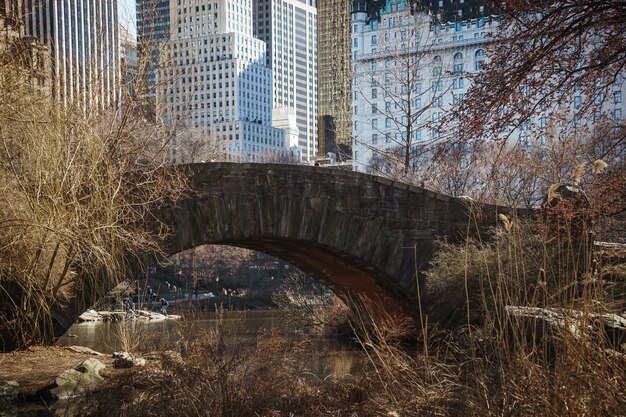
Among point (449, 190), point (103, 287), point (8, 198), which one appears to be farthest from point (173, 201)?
point (449, 190)

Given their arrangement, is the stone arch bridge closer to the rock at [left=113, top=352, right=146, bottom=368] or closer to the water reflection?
the water reflection

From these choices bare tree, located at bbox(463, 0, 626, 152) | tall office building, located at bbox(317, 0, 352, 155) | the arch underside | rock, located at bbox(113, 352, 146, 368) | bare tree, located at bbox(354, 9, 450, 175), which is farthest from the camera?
tall office building, located at bbox(317, 0, 352, 155)

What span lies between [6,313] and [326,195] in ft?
18.3

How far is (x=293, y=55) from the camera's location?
136500 mm

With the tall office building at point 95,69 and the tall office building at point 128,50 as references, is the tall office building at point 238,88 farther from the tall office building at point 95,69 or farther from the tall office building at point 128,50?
the tall office building at point 128,50

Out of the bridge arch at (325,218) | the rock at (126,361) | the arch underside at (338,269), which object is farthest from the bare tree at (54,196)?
the arch underside at (338,269)

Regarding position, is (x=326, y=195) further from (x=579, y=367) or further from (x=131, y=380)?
(x=579, y=367)

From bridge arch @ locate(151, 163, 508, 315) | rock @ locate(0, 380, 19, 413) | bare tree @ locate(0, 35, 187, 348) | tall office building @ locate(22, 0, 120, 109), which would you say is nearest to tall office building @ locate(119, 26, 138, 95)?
tall office building @ locate(22, 0, 120, 109)

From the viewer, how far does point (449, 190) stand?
27.2m

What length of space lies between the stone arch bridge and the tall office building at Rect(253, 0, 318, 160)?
4437 inches

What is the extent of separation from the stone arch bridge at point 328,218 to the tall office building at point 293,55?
112688 mm

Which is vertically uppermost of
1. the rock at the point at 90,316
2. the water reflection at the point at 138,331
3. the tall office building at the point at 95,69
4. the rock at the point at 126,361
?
the tall office building at the point at 95,69

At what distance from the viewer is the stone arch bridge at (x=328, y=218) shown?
13359 mm

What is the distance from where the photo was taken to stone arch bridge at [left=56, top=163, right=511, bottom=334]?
1336 cm
